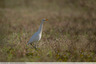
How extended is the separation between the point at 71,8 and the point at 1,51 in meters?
15.1

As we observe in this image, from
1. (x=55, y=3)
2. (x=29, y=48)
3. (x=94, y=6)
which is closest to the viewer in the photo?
(x=29, y=48)

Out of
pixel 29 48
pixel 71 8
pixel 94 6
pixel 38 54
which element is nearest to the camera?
pixel 38 54

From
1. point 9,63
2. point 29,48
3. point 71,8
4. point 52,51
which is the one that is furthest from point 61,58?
point 71,8

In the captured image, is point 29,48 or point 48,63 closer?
point 48,63

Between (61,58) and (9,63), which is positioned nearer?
(9,63)

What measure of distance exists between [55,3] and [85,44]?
16.1m

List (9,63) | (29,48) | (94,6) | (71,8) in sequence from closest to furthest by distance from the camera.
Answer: (9,63) < (29,48) < (94,6) < (71,8)

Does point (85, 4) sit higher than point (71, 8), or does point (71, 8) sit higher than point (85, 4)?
point (85, 4)

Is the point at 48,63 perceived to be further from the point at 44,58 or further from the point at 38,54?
the point at 38,54

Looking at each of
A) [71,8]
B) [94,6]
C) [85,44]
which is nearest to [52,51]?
[85,44]

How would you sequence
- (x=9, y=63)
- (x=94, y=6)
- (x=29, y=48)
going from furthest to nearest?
(x=94, y=6) < (x=29, y=48) < (x=9, y=63)

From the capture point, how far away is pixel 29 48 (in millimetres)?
5430

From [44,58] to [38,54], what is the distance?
21.5 inches

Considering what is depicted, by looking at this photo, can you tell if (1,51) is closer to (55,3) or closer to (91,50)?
(91,50)
